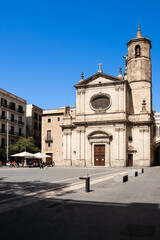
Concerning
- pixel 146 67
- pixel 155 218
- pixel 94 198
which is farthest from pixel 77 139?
pixel 155 218

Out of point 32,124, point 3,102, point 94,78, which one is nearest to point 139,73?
point 94,78

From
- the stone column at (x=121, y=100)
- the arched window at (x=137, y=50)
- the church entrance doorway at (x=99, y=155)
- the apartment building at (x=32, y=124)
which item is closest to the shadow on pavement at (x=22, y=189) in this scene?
the church entrance doorway at (x=99, y=155)

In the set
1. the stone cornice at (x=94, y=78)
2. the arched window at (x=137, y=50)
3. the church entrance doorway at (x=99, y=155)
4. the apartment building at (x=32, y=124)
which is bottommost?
the church entrance doorway at (x=99, y=155)

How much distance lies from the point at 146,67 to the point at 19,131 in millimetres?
29999

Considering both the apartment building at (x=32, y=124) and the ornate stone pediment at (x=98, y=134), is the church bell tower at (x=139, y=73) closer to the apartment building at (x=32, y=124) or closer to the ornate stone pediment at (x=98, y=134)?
the ornate stone pediment at (x=98, y=134)

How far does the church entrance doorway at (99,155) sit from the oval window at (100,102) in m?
6.80

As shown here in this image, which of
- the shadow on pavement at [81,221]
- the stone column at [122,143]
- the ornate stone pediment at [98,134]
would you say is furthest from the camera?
the ornate stone pediment at [98,134]

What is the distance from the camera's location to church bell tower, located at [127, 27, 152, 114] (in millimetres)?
47156

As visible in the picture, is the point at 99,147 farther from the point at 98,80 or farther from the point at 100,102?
the point at 98,80

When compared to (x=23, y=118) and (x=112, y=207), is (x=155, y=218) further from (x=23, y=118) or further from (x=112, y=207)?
(x=23, y=118)

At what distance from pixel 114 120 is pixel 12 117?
24.4 m

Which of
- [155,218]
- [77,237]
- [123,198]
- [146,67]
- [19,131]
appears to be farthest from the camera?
[19,131]

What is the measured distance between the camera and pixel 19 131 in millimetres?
59094

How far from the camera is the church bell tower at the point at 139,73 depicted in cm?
4716
